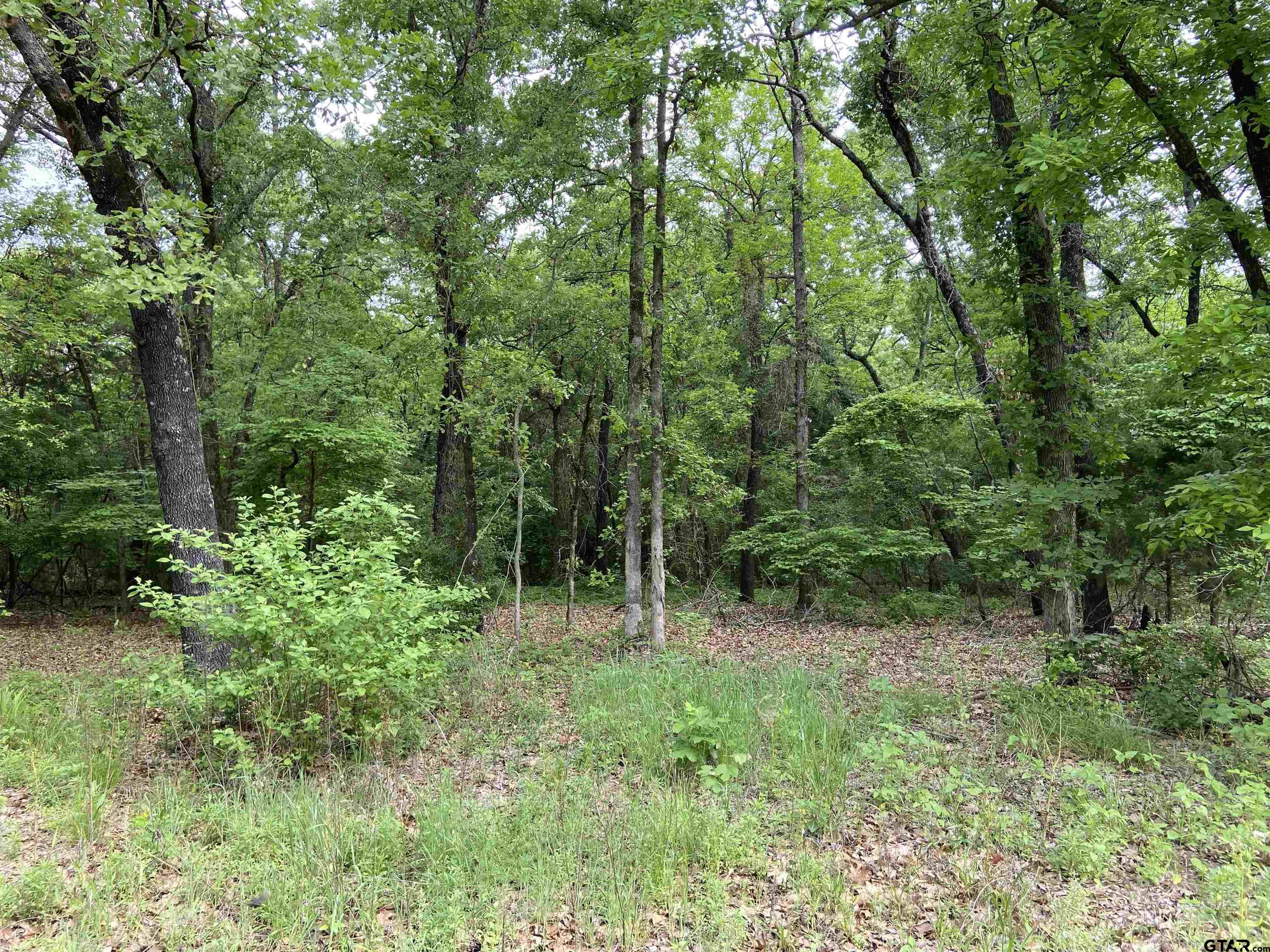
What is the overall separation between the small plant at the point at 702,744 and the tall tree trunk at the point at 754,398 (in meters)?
10.5

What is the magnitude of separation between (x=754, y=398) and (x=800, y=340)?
7.19 ft

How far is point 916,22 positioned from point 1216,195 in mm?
4670

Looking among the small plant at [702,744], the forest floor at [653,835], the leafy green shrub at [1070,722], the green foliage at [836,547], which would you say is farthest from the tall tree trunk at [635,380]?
the leafy green shrub at [1070,722]

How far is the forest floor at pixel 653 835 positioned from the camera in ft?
9.23

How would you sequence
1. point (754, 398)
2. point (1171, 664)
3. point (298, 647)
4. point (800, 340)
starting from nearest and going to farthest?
point (298, 647) < point (1171, 664) < point (800, 340) < point (754, 398)

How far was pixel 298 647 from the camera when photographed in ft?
14.1

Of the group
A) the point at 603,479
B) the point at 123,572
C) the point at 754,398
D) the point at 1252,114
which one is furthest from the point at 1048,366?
the point at 123,572

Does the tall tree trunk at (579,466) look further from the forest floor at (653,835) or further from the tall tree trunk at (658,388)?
the forest floor at (653,835)

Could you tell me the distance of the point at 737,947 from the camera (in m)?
2.73

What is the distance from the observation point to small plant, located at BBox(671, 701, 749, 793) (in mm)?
4328

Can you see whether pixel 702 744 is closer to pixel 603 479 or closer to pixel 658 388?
pixel 658 388

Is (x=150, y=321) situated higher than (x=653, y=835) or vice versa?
(x=150, y=321)

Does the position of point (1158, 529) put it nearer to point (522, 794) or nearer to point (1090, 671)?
point (1090, 671)

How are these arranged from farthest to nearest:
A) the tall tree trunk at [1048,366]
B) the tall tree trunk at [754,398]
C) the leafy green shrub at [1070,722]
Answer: the tall tree trunk at [754,398] → the tall tree trunk at [1048,366] → the leafy green shrub at [1070,722]
